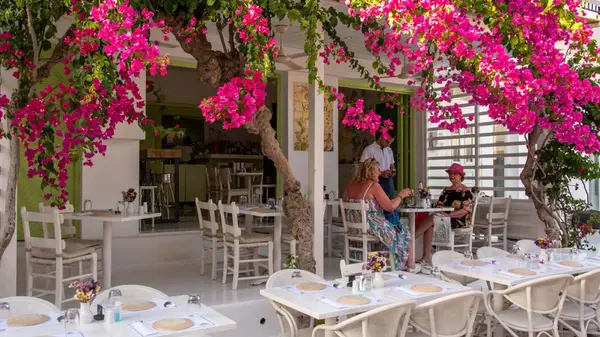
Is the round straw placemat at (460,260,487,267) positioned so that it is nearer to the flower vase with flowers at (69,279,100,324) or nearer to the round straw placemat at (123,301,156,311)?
the round straw placemat at (123,301,156,311)

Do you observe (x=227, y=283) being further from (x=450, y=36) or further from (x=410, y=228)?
(x=450, y=36)

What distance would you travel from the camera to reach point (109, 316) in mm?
3039

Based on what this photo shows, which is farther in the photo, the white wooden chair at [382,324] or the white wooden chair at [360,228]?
the white wooden chair at [360,228]

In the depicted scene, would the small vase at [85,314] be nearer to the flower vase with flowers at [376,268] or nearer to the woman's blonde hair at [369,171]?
the flower vase with flowers at [376,268]

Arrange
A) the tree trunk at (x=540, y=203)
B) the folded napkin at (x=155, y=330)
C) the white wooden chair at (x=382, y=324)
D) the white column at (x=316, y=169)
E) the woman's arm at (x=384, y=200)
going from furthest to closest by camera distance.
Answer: the tree trunk at (x=540, y=203), the woman's arm at (x=384, y=200), the white column at (x=316, y=169), the white wooden chair at (x=382, y=324), the folded napkin at (x=155, y=330)

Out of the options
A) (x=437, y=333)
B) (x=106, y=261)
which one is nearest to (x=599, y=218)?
(x=437, y=333)

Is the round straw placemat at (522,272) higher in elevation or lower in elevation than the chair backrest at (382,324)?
higher

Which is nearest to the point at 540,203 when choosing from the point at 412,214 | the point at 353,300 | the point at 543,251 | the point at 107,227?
the point at 412,214

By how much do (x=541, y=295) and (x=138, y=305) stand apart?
2.77 metres

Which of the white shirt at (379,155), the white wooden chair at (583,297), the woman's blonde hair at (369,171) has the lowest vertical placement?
the white wooden chair at (583,297)

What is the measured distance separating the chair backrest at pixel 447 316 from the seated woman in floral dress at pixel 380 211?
116 inches

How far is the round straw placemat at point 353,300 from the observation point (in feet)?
11.4

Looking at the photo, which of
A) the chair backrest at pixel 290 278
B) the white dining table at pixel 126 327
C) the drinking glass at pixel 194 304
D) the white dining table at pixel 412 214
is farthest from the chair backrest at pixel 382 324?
the white dining table at pixel 412 214

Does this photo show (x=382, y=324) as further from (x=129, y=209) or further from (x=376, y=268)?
(x=129, y=209)
